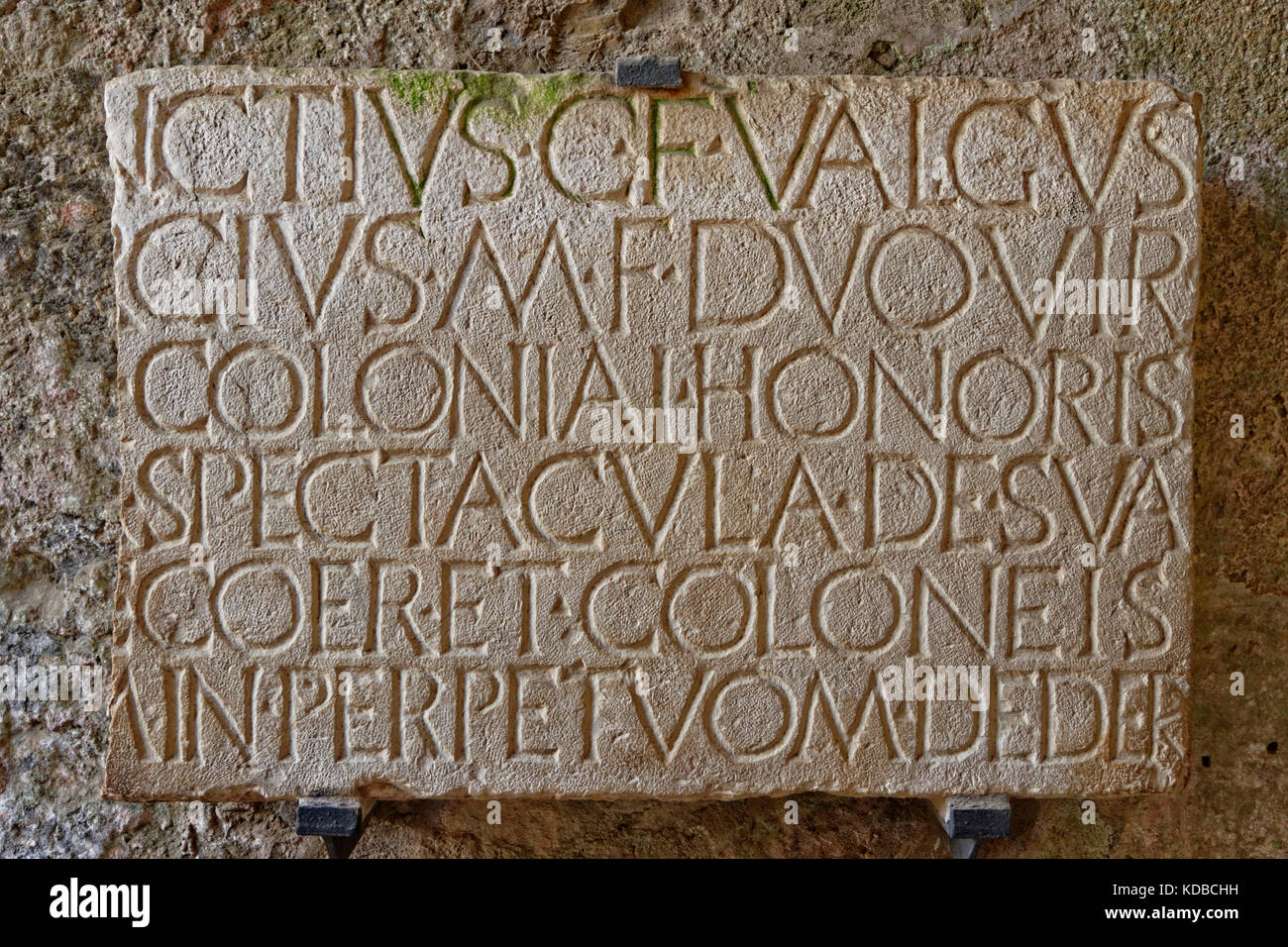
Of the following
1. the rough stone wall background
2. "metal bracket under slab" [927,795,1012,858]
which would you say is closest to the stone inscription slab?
"metal bracket under slab" [927,795,1012,858]

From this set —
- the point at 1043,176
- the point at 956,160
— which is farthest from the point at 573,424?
the point at 1043,176

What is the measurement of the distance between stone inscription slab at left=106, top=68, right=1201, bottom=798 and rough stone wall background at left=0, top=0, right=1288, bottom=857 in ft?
1.04

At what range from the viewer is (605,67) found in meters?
2.56

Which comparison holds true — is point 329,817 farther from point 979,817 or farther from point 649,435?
point 979,817

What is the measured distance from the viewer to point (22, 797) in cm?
257

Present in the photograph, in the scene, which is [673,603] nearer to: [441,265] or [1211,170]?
[441,265]

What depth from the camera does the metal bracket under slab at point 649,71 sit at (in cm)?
226

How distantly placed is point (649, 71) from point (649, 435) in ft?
2.91

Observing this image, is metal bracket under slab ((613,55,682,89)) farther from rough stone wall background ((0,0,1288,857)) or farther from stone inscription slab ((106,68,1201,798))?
rough stone wall background ((0,0,1288,857))

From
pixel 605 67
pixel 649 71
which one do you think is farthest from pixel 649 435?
pixel 605 67

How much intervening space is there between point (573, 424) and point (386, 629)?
692 millimetres

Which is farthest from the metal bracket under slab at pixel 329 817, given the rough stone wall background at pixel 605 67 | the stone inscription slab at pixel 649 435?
the rough stone wall background at pixel 605 67

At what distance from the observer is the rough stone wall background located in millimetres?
2555

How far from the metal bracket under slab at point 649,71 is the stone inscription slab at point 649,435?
0.05 meters
